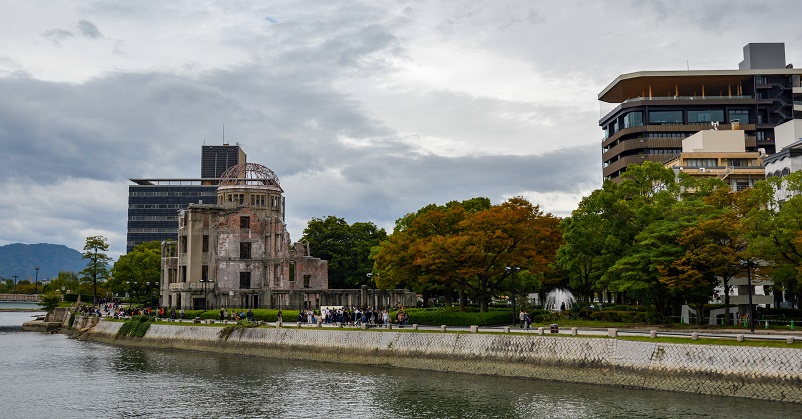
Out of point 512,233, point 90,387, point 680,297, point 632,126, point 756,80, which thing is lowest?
point 90,387

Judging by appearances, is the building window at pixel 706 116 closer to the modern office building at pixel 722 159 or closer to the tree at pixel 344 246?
the modern office building at pixel 722 159

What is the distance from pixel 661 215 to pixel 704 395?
84.1ft

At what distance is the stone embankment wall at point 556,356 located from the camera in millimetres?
37375

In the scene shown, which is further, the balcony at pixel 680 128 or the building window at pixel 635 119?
the building window at pixel 635 119

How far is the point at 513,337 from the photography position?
49.2 m

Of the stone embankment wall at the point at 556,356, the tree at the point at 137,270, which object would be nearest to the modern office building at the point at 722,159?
the stone embankment wall at the point at 556,356

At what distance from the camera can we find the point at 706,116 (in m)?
138

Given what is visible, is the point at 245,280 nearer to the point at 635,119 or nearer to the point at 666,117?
the point at 635,119

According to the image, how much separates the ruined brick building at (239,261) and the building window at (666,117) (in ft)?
228

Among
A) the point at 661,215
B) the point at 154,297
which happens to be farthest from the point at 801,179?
the point at 154,297

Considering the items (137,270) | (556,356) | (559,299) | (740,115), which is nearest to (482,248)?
(556,356)

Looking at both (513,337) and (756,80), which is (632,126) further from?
(513,337)

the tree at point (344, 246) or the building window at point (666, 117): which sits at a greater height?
the building window at point (666, 117)

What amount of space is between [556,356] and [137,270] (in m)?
99.3
